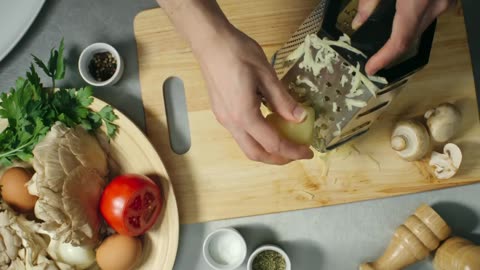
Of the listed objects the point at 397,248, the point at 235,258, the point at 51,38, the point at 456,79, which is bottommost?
the point at 235,258

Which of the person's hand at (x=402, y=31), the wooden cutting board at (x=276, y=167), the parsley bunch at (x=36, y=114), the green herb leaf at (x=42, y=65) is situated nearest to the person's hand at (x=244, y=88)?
the person's hand at (x=402, y=31)

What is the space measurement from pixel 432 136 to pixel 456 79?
155 millimetres

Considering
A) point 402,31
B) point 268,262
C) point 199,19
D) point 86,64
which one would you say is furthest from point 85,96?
point 402,31

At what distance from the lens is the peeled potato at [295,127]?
77cm

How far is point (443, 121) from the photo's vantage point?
3.22 feet

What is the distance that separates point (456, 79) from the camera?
3.44 ft

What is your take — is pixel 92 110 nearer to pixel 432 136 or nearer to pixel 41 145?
pixel 41 145

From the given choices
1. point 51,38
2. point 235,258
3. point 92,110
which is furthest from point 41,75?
point 235,258

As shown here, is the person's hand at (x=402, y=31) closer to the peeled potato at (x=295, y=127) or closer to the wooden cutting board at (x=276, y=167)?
the peeled potato at (x=295, y=127)

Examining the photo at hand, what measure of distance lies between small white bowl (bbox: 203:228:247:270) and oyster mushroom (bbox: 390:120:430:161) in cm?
40

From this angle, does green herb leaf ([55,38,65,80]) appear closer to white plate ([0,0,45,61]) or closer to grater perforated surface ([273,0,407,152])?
white plate ([0,0,45,61])

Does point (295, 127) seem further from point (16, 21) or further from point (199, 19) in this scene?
point (16, 21)

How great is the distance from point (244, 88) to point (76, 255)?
58cm

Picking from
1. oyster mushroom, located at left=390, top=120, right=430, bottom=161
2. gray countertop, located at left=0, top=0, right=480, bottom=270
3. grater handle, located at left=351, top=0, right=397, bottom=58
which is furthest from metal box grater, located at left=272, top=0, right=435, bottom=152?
gray countertop, located at left=0, top=0, right=480, bottom=270
